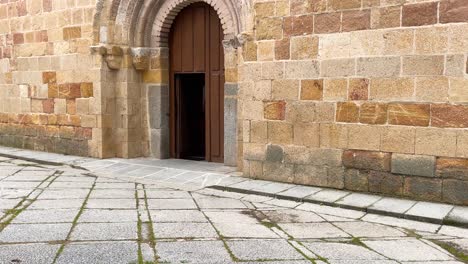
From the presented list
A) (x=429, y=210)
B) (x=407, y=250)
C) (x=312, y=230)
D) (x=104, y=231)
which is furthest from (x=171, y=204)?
(x=429, y=210)

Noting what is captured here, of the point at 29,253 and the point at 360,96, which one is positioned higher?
the point at 360,96

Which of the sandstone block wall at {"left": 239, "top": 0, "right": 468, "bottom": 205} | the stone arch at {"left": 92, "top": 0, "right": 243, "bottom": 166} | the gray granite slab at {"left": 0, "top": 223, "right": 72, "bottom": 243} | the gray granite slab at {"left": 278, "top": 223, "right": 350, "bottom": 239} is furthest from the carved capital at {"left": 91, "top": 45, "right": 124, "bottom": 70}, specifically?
the gray granite slab at {"left": 278, "top": 223, "right": 350, "bottom": 239}

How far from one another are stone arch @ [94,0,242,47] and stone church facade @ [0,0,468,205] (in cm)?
2

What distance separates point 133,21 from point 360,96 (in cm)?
411

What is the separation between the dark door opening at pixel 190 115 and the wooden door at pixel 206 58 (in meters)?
0.13

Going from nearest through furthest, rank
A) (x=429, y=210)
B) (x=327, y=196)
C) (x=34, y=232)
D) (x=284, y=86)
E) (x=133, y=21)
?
(x=34, y=232), (x=429, y=210), (x=327, y=196), (x=284, y=86), (x=133, y=21)

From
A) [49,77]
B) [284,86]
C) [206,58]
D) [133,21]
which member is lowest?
[284,86]

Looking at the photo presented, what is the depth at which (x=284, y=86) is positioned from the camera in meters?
5.74

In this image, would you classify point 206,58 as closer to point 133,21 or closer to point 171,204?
point 133,21

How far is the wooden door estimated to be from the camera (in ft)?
23.9

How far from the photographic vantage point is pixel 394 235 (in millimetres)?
3873

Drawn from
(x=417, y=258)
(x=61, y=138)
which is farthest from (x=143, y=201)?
(x=61, y=138)

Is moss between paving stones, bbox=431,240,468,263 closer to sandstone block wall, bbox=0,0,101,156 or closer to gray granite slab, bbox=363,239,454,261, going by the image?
gray granite slab, bbox=363,239,454,261

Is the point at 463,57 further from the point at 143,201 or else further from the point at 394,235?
the point at 143,201
